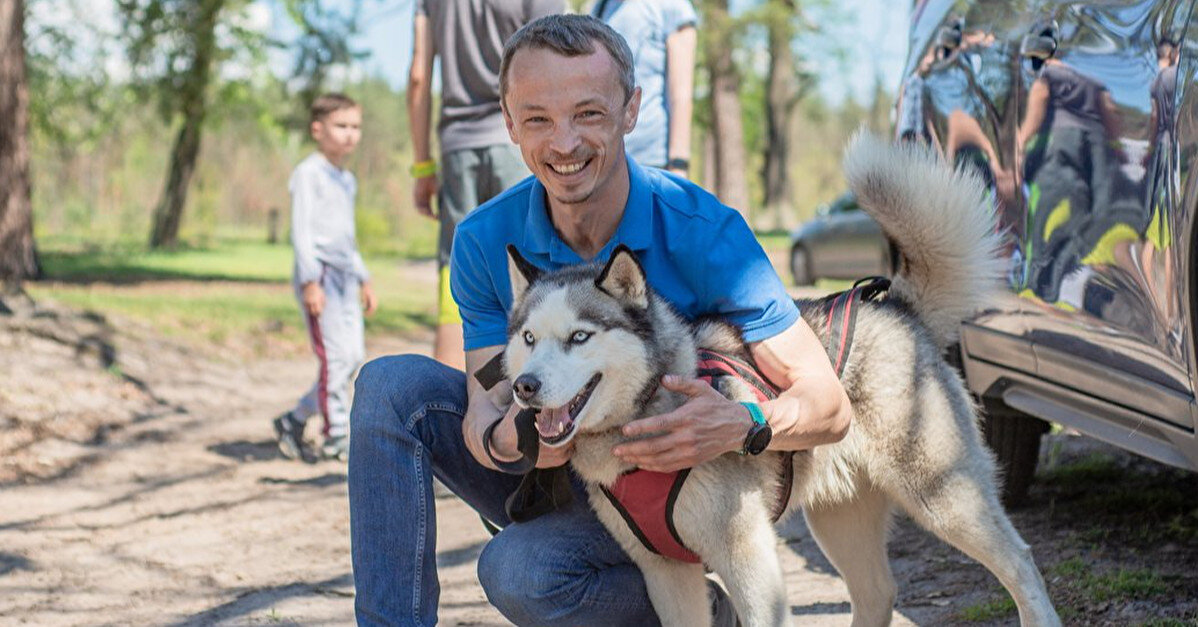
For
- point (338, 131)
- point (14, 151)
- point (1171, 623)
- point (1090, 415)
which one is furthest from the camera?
point (14, 151)

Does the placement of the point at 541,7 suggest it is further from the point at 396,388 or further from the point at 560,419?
the point at 560,419

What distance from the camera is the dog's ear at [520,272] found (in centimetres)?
273

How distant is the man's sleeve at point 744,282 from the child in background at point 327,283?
3876 mm

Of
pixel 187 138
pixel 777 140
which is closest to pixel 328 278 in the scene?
pixel 187 138

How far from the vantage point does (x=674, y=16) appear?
16.2 ft

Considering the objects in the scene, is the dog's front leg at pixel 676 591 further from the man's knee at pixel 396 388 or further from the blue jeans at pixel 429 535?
the man's knee at pixel 396 388

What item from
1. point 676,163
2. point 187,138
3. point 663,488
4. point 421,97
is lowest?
point 187,138

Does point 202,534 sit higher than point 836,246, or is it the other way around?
point 202,534

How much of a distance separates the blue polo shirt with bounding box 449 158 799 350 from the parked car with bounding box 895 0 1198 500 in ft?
3.15

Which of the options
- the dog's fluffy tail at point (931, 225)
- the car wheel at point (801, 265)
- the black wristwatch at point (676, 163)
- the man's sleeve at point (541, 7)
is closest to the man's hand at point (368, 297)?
the man's sleeve at point (541, 7)

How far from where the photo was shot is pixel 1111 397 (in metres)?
3.24

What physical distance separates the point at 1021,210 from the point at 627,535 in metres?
1.69

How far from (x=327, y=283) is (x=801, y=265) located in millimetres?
11658

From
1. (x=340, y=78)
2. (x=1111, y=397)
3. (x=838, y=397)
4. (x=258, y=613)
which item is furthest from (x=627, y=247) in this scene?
(x=340, y=78)
